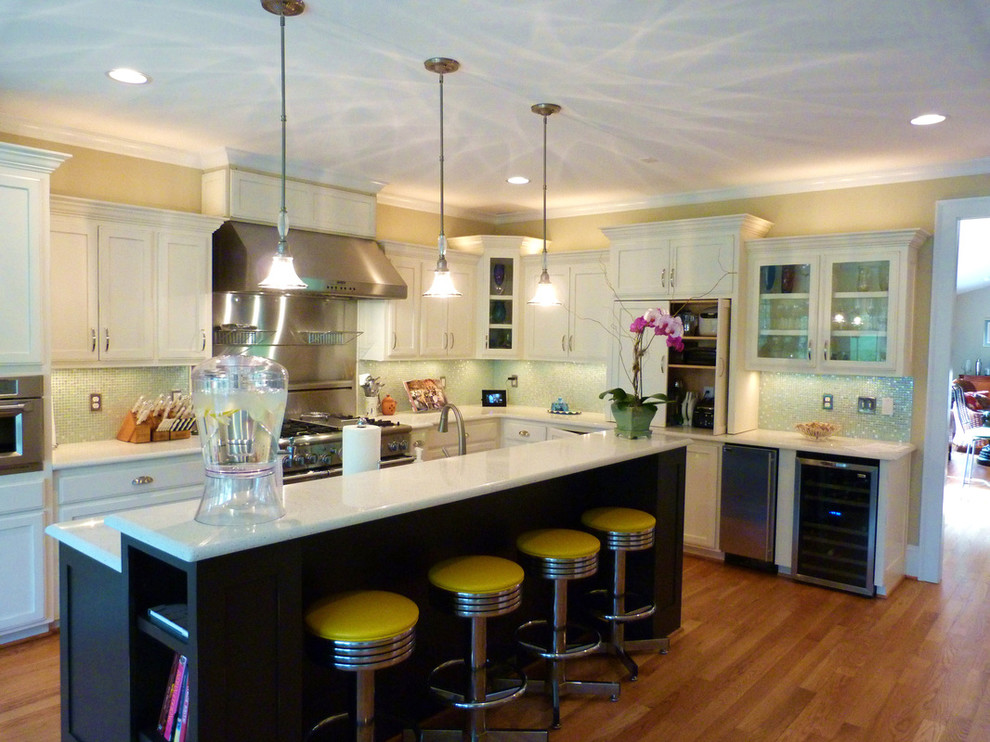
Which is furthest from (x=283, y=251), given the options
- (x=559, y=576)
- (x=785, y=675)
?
(x=785, y=675)

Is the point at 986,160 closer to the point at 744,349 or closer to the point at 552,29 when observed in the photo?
the point at 744,349

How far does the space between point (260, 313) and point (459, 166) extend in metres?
1.65

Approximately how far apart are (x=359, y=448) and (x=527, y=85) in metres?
1.74

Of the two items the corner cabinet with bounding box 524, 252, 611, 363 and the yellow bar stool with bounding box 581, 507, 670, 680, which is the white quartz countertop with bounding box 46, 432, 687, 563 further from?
the corner cabinet with bounding box 524, 252, 611, 363

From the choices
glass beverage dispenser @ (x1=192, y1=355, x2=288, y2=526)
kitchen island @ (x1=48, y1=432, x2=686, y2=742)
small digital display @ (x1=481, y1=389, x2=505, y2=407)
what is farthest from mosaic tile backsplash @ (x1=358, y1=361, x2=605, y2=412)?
glass beverage dispenser @ (x1=192, y1=355, x2=288, y2=526)

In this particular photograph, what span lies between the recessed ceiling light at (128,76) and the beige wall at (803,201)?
44.4 inches

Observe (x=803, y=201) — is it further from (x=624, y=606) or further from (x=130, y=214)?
(x=130, y=214)

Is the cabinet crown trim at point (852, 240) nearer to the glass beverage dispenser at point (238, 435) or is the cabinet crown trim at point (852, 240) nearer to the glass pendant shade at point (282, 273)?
the glass pendant shade at point (282, 273)

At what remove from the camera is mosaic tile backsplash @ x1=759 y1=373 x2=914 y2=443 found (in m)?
4.76

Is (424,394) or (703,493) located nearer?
(703,493)

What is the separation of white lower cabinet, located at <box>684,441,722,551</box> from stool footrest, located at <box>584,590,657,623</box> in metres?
1.40

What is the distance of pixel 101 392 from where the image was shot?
423cm

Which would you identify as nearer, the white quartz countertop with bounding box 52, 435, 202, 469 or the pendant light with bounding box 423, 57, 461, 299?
the pendant light with bounding box 423, 57, 461, 299

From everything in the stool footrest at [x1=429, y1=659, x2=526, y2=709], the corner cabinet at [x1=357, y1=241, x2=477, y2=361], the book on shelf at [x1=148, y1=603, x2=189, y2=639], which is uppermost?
the corner cabinet at [x1=357, y1=241, x2=477, y2=361]
